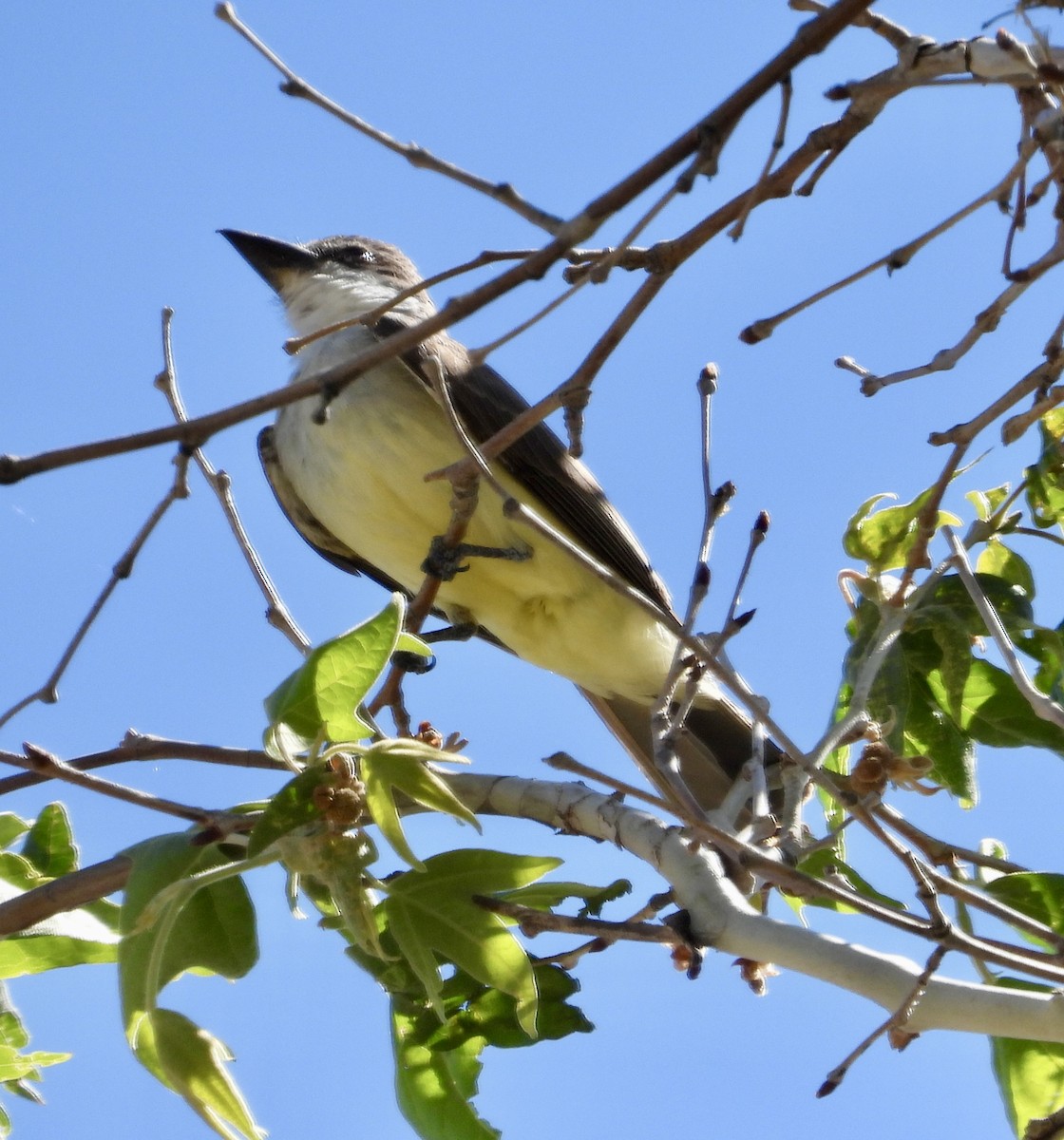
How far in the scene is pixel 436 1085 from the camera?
2566 mm

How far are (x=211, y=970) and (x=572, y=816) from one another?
81cm

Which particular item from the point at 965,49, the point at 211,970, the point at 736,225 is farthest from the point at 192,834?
the point at 965,49

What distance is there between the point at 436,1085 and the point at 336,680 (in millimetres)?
912

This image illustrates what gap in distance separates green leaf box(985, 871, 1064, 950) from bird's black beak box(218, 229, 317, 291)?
16.5ft

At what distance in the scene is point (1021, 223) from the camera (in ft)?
8.51

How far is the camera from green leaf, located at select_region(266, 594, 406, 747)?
6.85 feet

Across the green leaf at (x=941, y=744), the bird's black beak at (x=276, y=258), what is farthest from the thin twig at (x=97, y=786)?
the bird's black beak at (x=276, y=258)

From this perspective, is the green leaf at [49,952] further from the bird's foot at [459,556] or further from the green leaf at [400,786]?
the bird's foot at [459,556]

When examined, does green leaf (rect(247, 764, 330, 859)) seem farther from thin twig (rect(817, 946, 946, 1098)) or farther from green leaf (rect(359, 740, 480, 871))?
thin twig (rect(817, 946, 946, 1098))

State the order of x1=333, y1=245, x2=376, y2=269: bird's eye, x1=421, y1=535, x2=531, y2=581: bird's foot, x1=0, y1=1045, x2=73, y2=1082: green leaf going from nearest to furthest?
x1=0, y1=1045, x2=73, y2=1082: green leaf, x1=421, y1=535, x2=531, y2=581: bird's foot, x1=333, y1=245, x2=376, y2=269: bird's eye

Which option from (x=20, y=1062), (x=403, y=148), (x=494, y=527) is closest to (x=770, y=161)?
(x=403, y=148)

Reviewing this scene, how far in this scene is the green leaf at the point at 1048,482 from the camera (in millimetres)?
3006

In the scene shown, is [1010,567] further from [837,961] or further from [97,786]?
[97,786]

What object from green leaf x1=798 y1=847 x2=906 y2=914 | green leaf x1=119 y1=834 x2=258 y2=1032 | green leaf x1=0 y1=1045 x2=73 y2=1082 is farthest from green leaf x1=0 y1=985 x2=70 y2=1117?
green leaf x1=798 y1=847 x2=906 y2=914
